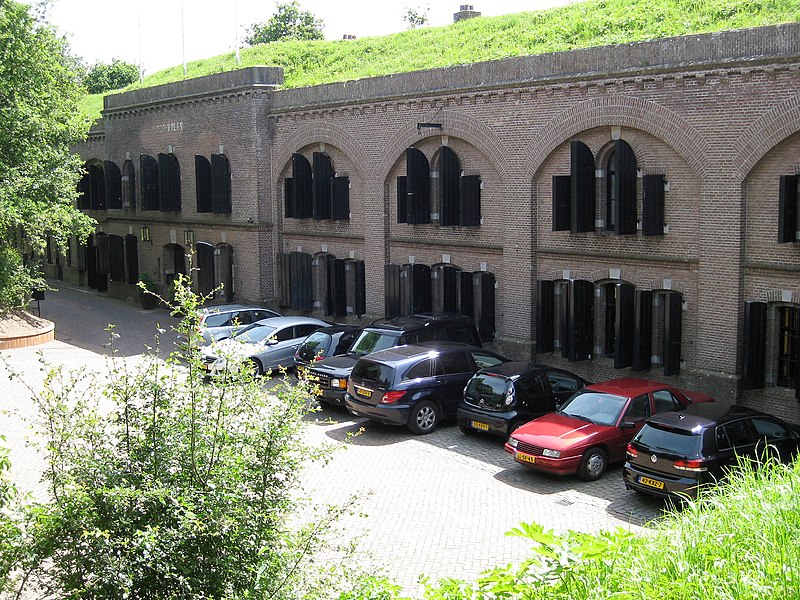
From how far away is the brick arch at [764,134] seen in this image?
54.0 ft

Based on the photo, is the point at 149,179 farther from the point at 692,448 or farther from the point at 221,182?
the point at 692,448

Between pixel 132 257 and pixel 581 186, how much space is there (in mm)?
23802

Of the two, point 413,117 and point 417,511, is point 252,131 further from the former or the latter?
point 417,511

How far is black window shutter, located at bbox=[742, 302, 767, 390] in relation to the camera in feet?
57.0

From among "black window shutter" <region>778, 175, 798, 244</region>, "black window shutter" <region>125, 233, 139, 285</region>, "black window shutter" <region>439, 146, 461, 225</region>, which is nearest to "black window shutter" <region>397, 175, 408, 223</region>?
"black window shutter" <region>439, 146, 461, 225</region>

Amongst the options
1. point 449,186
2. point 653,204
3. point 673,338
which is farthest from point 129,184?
point 673,338

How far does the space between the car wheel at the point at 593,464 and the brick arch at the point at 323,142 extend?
13998 mm

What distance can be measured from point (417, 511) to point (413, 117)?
542 inches

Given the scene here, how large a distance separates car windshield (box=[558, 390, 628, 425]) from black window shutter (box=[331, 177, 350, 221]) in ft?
43.9

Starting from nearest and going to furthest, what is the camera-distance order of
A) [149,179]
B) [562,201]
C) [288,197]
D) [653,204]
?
[653,204] → [562,201] → [288,197] → [149,179]

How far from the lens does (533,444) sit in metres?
14.8

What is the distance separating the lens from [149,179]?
119ft

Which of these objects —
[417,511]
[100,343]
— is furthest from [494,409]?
[100,343]

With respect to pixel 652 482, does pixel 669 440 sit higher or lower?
higher
